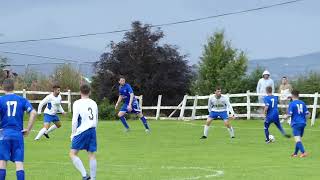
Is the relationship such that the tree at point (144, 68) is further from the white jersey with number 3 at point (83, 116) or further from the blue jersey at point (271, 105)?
the white jersey with number 3 at point (83, 116)

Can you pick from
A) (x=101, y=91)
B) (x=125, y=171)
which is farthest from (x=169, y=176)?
(x=101, y=91)

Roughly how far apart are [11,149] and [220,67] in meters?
46.1

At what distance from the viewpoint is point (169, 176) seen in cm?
1585

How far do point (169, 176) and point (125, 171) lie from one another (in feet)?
4.95

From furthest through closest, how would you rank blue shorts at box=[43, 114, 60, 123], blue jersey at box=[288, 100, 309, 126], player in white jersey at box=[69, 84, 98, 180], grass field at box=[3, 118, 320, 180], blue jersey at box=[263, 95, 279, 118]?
blue shorts at box=[43, 114, 60, 123] → blue jersey at box=[263, 95, 279, 118] → blue jersey at box=[288, 100, 309, 126] → grass field at box=[3, 118, 320, 180] → player in white jersey at box=[69, 84, 98, 180]

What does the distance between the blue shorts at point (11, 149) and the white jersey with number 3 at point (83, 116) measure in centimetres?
148

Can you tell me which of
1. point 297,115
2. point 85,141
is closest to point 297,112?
point 297,115

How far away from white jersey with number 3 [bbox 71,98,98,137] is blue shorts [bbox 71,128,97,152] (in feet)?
0.29

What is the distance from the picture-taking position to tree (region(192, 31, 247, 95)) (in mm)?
54500

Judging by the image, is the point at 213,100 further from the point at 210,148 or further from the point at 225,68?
the point at 225,68

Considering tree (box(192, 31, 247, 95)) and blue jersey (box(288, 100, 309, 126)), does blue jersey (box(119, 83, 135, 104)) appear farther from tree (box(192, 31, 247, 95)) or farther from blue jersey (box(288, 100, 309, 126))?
tree (box(192, 31, 247, 95))

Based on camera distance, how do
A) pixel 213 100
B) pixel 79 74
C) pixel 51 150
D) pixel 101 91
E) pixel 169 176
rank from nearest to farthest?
pixel 169 176
pixel 51 150
pixel 213 100
pixel 101 91
pixel 79 74

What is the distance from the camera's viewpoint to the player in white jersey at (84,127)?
14.8 m

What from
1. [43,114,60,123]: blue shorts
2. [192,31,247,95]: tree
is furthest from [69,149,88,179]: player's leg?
[192,31,247,95]: tree
